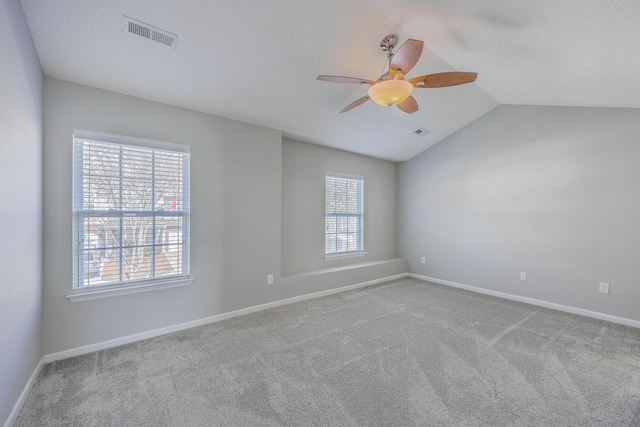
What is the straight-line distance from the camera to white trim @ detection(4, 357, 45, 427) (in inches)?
64.2

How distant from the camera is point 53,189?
2.34 m

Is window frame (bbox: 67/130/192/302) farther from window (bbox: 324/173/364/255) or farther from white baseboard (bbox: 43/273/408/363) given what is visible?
window (bbox: 324/173/364/255)

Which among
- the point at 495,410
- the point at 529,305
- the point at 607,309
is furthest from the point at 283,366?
Result: the point at 607,309

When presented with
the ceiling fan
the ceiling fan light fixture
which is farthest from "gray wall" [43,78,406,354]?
the ceiling fan light fixture

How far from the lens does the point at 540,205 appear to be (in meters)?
3.79

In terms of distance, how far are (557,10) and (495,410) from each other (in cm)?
265

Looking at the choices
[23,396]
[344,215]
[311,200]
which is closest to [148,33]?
[23,396]

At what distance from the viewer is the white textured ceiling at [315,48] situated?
1.89 meters

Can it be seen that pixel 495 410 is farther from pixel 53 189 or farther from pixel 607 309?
pixel 53 189

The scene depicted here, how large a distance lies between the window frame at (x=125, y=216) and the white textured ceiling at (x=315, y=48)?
0.48 meters

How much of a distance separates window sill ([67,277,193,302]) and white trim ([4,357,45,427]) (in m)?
0.53

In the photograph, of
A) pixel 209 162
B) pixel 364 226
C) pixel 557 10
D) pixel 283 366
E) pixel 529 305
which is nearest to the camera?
pixel 557 10

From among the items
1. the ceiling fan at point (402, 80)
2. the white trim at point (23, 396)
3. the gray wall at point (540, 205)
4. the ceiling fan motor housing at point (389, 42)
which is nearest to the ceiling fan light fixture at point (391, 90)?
the ceiling fan at point (402, 80)

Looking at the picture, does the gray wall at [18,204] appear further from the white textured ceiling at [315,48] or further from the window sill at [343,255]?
the window sill at [343,255]
